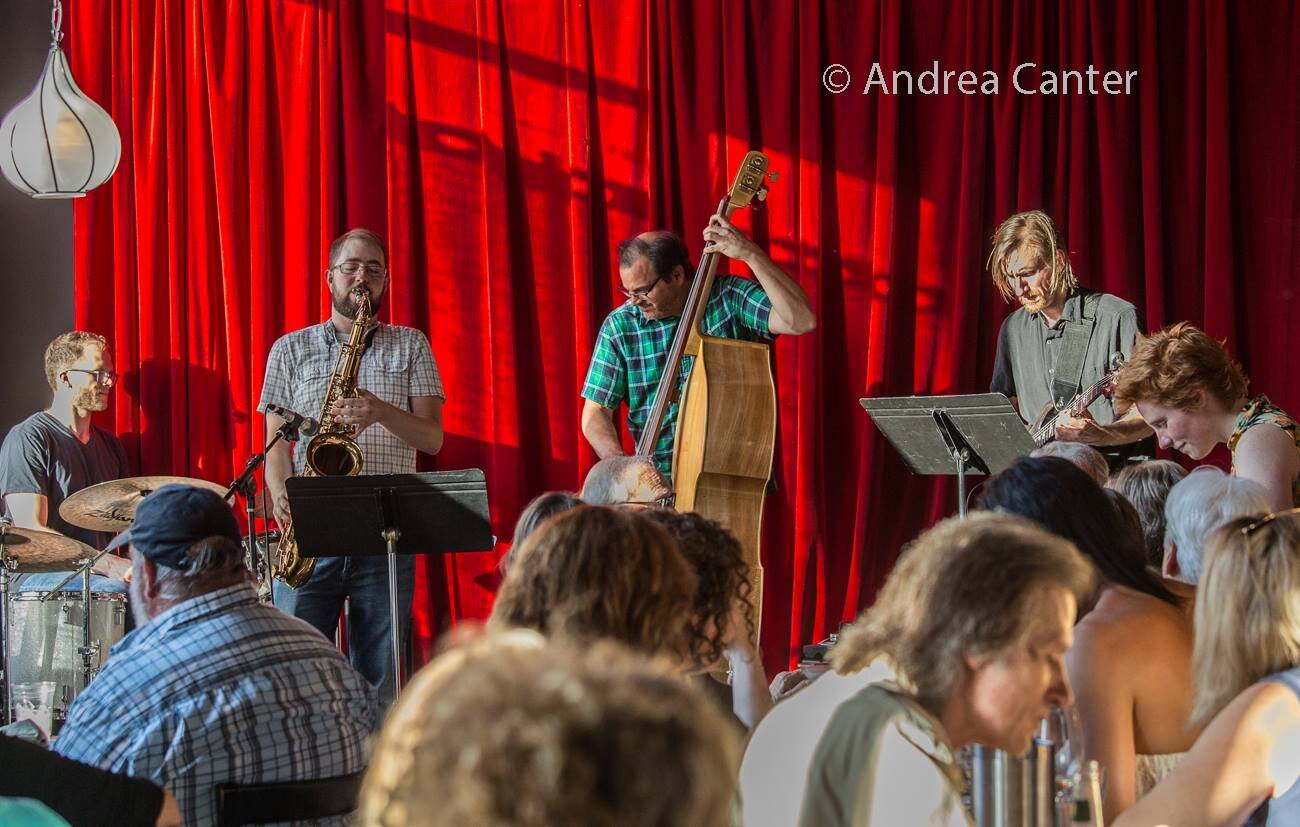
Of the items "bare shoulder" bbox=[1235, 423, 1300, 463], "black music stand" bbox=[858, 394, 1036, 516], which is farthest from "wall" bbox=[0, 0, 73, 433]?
"bare shoulder" bbox=[1235, 423, 1300, 463]

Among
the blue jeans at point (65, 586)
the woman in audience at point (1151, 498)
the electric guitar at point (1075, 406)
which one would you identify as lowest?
the blue jeans at point (65, 586)

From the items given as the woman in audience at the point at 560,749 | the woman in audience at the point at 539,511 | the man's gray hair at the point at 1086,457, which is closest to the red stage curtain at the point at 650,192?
the man's gray hair at the point at 1086,457

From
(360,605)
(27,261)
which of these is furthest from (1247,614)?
(27,261)

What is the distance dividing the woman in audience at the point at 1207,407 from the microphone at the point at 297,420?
102 inches

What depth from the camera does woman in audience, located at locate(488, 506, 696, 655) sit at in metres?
1.89

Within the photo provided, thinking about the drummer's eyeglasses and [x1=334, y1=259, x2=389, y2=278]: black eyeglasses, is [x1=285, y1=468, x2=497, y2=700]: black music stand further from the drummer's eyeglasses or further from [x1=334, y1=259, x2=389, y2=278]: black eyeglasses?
the drummer's eyeglasses

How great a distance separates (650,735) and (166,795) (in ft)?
4.84

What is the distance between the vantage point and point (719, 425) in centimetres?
458

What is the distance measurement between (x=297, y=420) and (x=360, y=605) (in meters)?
0.66

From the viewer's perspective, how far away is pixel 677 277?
5.00m

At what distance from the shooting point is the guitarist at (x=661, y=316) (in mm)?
4848

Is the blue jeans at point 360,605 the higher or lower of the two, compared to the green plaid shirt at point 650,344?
lower

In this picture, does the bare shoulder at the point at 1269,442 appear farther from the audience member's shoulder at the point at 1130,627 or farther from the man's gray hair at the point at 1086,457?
the audience member's shoulder at the point at 1130,627

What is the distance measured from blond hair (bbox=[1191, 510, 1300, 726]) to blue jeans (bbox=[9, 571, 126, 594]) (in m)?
4.34
